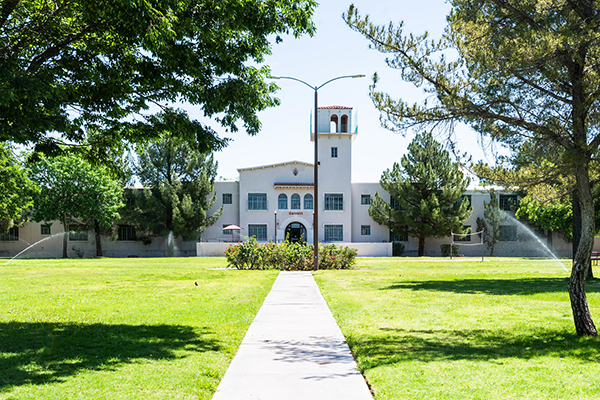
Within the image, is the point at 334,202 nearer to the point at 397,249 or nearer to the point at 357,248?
the point at 357,248

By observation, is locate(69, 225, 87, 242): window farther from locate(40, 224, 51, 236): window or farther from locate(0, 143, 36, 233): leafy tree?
locate(0, 143, 36, 233): leafy tree

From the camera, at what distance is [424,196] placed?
5119 cm

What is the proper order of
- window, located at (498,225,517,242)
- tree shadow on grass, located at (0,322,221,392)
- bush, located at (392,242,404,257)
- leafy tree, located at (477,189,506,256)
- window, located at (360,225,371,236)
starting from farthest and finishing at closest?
window, located at (498,225,517,242) < window, located at (360,225,371,236) < leafy tree, located at (477,189,506,256) < bush, located at (392,242,404,257) < tree shadow on grass, located at (0,322,221,392)

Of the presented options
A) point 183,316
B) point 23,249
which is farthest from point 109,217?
point 183,316

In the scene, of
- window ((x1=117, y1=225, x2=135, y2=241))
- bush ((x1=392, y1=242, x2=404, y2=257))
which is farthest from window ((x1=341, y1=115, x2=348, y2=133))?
window ((x1=117, y1=225, x2=135, y2=241))

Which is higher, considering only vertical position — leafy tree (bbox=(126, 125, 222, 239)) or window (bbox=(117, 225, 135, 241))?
leafy tree (bbox=(126, 125, 222, 239))

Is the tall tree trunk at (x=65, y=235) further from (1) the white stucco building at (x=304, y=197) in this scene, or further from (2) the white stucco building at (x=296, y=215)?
(1) the white stucco building at (x=304, y=197)

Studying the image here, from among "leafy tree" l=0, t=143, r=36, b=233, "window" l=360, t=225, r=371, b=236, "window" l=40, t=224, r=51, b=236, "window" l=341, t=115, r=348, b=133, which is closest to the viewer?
"leafy tree" l=0, t=143, r=36, b=233

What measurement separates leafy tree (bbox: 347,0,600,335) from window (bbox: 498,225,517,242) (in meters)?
47.8

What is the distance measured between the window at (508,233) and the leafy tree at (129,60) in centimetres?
4993

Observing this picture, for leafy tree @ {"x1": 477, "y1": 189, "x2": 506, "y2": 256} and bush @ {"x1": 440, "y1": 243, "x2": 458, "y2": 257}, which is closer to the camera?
bush @ {"x1": 440, "y1": 243, "x2": 458, "y2": 257}

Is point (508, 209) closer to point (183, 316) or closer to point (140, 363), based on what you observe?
point (183, 316)

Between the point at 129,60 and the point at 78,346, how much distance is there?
4.77 meters

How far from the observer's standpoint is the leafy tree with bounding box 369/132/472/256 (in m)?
50.1
